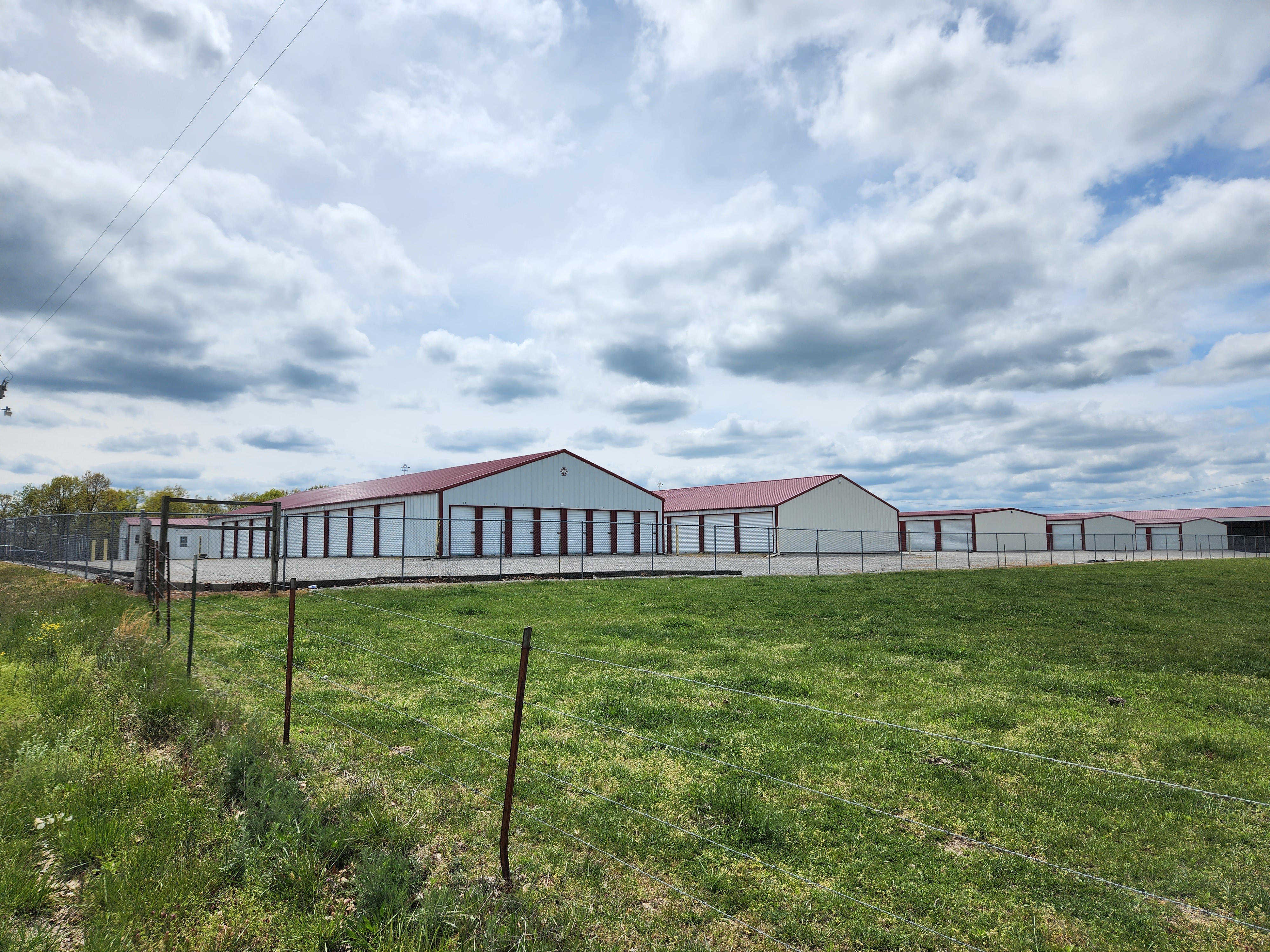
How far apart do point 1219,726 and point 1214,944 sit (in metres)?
5.17

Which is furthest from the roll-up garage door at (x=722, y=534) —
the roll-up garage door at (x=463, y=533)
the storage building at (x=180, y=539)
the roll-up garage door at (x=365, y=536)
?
the storage building at (x=180, y=539)

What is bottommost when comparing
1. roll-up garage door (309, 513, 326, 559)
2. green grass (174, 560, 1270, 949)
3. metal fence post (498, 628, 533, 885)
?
green grass (174, 560, 1270, 949)

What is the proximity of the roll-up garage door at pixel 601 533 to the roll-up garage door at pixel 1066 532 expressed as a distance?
47.2 m

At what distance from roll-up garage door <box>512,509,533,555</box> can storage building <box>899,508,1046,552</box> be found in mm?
33761

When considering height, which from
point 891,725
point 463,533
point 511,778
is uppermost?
point 463,533

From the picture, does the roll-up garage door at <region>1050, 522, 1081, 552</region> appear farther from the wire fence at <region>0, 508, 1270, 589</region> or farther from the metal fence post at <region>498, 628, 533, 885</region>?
the metal fence post at <region>498, 628, 533, 885</region>

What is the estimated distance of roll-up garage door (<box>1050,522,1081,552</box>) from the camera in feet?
226

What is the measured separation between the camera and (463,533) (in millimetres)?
37781

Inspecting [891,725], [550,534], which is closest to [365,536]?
[550,534]

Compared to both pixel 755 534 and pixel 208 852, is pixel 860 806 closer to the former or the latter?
pixel 208 852

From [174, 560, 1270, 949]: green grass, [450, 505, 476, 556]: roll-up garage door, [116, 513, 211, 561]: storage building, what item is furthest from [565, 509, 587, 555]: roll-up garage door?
[174, 560, 1270, 949]: green grass

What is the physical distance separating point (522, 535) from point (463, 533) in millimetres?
3818

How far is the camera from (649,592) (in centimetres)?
2005

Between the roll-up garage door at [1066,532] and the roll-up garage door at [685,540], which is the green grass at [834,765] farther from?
the roll-up garage door at [1066,532]
